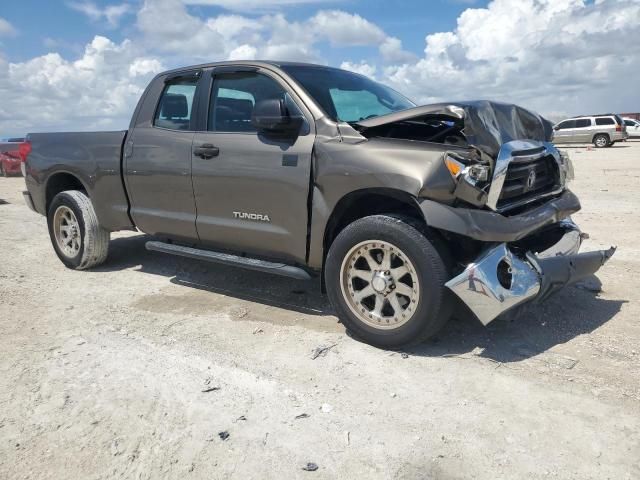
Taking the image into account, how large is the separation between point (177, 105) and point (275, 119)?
153 cm

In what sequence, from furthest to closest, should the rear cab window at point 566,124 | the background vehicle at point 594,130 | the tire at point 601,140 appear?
the rear cab window at point 566,124 < the tire at point 601,140 < the background vehicle at point 594,130

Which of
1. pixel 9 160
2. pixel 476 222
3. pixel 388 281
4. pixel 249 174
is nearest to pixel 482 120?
pixel 476 222

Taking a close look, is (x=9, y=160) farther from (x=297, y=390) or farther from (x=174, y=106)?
(x=297, y=390)

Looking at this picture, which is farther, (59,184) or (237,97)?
(59,184)

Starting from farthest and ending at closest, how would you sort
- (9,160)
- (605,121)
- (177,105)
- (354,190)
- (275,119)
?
(605,121) → (9,160) → (177,105) → (275,119) → (354,190)

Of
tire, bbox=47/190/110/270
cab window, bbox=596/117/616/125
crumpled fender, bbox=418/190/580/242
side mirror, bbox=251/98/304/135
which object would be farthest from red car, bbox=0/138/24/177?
cab window, bbox=596/117/616/125

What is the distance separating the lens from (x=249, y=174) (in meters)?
4.23

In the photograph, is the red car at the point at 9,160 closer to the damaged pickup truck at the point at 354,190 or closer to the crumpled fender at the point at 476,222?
the damaged pickup truck at the point at 354,190

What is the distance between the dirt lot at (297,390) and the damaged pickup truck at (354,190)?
411mm

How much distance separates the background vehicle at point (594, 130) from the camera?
90.2 ft

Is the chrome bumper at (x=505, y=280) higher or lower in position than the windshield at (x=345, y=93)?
lower

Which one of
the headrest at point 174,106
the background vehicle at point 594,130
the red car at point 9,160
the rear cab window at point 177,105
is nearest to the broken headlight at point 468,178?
the rear cab window at point 177,105

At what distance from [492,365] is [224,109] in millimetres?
2884

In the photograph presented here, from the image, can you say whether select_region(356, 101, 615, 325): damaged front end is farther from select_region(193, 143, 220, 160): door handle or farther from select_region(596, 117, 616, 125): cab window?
select_region(596, 117, 616, 125): cab window
